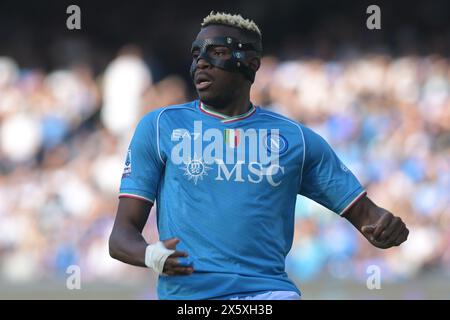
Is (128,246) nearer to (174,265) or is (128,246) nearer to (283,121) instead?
(174,265)

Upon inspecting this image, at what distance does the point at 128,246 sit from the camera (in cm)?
499

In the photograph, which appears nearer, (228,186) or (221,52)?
(228,186)

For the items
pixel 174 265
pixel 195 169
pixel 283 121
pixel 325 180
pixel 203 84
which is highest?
pixel 203 84

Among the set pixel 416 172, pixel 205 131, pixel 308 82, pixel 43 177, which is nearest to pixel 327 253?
pixel 416 172

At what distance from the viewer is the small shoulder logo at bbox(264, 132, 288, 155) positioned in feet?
18.0

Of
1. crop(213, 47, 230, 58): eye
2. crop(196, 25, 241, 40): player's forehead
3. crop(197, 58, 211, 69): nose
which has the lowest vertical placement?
crop(197, 58, 211, 69): nose

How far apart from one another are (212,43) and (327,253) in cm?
883

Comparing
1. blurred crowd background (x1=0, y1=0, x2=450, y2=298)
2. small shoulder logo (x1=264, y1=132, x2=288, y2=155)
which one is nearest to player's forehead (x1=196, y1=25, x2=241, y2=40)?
small shoulder logo (x1=264, y1=132, x2=288, y2=155)

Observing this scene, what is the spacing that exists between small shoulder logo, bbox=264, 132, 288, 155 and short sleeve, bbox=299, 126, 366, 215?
0.41 ft

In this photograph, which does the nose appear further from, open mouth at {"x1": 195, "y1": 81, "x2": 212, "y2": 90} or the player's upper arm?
the player's upper arm

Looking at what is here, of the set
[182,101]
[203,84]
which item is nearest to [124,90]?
[182,101]

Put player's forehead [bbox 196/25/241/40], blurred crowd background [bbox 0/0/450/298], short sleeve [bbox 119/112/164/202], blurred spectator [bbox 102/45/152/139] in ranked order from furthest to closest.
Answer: blurred spectator [bbox 102/45/152/139], blurred crowd background [bbox 0/0/450/298], player's forehead [bbox 196/25/241/40], short sleeve [bbox 119/112/164/202]

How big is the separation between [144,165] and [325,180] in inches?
40.7

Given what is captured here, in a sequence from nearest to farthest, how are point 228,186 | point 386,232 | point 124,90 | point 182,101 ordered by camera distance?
point 386,232
point 228,186
point 124,90
point 182,101
